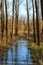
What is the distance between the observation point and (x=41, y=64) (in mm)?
8008

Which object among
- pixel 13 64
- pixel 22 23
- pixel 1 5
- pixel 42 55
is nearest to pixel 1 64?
pixel 13 64

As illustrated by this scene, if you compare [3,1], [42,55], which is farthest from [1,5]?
[42,55]

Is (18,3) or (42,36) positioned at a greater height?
(18,3)

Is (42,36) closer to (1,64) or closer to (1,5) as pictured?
(1,5)

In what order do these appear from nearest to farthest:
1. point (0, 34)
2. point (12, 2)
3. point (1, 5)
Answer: point (1, 5) → point (0, 34) → point (12, 2)

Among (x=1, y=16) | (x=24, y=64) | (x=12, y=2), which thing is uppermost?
(x=12, y=2)

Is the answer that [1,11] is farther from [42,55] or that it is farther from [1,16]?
[42,55]

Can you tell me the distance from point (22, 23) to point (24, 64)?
1389 inches

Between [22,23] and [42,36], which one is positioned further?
[22,23]

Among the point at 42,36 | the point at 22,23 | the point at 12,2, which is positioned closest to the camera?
the point at 42,36

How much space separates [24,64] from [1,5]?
12056 mm

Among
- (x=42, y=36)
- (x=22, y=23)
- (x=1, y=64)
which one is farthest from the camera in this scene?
(x=22, y=23)

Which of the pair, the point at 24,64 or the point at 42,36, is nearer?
the point at 24,64

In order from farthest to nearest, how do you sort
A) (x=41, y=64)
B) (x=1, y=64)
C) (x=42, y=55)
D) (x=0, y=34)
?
(x=0, y=34), (x=42, y=55), (x=1, y=64), (x=41, y=64)
